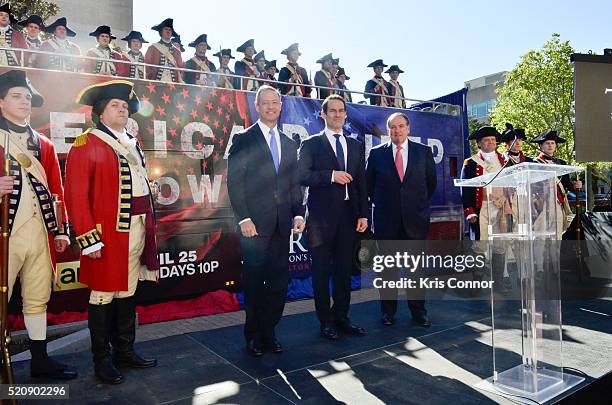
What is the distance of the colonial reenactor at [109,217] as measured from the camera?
11.1 feet

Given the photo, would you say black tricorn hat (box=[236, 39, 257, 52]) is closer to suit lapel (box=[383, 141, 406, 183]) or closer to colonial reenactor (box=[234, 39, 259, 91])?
colonial reenactor (box=[234, 39, 259, 91])

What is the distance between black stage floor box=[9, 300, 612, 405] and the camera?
3098 mm

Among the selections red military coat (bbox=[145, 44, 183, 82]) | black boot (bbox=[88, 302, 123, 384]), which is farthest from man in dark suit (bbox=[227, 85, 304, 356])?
red military coat (bbox=[145, 44, 183, 82])

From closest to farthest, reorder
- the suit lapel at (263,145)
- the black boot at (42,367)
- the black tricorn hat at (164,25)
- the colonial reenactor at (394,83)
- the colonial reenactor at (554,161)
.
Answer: the black boot at (42,367)
the suit lapel at (263,145)
the colonial reenactor at (554,161)
the black tricorn hat at (164,25)
the colonial reenactor at (394,83)

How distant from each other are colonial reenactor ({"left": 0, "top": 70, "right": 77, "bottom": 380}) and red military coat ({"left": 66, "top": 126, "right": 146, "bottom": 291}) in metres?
0.26

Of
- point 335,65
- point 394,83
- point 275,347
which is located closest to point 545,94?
point 394,83

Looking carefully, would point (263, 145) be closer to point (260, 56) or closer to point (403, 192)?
point (403, 192)

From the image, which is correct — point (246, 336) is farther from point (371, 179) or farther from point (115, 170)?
point (371, 179)

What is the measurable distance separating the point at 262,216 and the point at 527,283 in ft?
6.98

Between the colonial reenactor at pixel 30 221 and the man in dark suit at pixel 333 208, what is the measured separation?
7.12 feet

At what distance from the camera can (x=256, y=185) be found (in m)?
4.07

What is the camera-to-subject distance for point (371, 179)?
5.05 metres

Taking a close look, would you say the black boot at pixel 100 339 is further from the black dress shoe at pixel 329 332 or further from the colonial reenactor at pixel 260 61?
the colonial reenactor at pixel 260 61

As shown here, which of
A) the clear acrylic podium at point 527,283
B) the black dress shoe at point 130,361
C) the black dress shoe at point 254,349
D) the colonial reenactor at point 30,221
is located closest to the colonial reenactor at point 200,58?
the colonial reenactor at point 30,221
